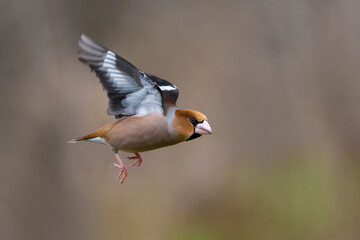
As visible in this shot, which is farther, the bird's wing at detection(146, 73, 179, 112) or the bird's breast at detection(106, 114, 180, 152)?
the bird's wing at detection(146, 73, 179, 112)

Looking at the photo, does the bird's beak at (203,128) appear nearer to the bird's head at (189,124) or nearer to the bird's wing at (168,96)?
the bird's head at (189,124)

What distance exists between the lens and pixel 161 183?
3.79 metres

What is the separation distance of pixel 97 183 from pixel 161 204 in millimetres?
461

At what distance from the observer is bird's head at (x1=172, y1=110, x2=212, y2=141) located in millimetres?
1877

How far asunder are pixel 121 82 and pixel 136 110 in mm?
119

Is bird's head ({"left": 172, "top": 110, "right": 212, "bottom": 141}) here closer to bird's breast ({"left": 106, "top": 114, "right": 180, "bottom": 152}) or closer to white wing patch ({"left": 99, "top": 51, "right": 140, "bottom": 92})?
bird's breast ({"left": 106, "top": 114, "right": 180, "bottom": 152})

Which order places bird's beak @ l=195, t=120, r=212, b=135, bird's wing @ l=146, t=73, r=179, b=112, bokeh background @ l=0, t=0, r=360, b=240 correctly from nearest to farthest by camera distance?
bird's beak @ l=195, t=120, r=212, b=135 → bird's wing @ l=146, t=73, r=179, b=112 → bokeh background @ l=0, t=0, r=360, b=240

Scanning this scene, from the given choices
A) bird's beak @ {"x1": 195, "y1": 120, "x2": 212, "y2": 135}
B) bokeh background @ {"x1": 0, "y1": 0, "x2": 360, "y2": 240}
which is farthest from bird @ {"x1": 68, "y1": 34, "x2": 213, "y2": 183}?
bokeh background @ {"x1": 0, "y1": 0, "x2": 360, "y2": 240}

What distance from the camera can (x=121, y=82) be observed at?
1984 millimetres

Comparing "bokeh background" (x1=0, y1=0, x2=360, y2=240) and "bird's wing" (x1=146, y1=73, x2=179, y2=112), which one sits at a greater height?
"bird's wing" (x1=146, y1=73, x2=179, y2=112)

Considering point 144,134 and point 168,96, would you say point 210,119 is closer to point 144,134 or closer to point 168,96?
point 168,96

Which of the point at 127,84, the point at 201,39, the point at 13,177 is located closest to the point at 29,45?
the point at 13,177

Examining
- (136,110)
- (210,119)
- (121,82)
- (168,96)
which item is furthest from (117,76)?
(210,119)

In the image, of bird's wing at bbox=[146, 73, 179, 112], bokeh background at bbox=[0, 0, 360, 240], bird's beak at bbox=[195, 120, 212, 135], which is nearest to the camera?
bird's beak at bbox=[195, 120, 212, 135]
